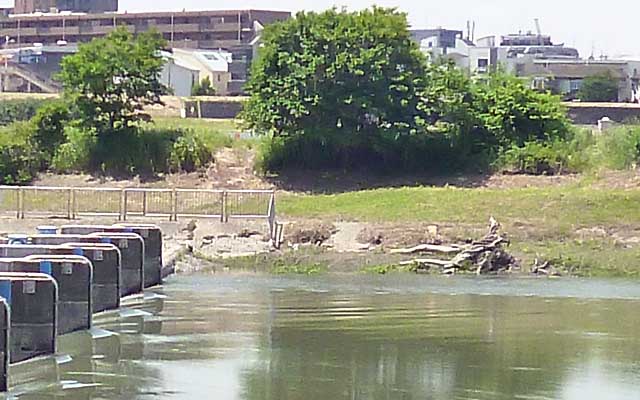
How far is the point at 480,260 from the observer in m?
34.2

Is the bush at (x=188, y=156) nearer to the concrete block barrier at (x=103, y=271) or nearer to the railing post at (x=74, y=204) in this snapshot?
the railing post at (x=74, y=204)

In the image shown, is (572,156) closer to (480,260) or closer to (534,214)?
(534,214)

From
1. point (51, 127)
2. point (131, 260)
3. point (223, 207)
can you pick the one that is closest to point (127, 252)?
point (131, 260)

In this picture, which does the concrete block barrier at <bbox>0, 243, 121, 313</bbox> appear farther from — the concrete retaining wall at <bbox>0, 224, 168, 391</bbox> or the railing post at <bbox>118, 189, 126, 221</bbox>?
the railing post at <bbox>118, 189, 126, 221</bbox>

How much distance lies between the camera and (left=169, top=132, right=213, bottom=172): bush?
160 feet

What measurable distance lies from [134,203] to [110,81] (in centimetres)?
916

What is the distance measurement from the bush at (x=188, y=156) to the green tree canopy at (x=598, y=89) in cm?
4976

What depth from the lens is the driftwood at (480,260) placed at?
34.0 metres

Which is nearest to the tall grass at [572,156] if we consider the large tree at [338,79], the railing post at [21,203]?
the large tree at [338,79]

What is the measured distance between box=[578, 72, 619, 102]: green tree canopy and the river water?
218 ft

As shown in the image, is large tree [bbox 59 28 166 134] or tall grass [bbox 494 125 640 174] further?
large tree [bbox 59 28 166 134]

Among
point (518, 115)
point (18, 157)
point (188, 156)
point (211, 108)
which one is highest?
point (211, 108)

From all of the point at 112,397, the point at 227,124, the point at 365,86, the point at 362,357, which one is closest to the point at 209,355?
the point at 362,357

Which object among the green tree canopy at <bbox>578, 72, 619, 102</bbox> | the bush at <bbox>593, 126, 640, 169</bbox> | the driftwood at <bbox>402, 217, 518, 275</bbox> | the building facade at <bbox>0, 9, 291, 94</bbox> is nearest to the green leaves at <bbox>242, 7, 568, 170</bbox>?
the bush at <bbox>593, 126, 640, 169</bbox>
